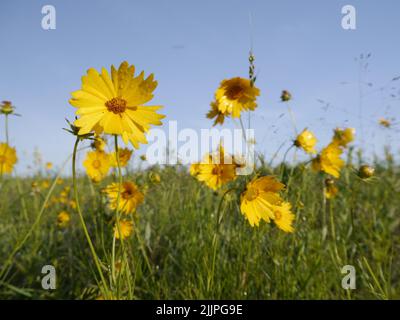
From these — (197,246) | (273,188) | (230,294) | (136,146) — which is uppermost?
(136,146)

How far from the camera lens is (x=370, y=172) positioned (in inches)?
39.4

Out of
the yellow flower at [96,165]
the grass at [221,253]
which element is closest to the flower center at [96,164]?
Result: the yellow flower at [96,165]

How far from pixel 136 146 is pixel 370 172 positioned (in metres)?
0.76

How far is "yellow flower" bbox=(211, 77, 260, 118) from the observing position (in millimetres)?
1181

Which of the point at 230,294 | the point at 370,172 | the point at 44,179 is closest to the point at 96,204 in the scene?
the point at 230,294

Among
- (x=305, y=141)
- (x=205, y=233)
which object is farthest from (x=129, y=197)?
(x=305, y=141)

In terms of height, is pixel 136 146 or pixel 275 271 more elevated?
pixel 136 146

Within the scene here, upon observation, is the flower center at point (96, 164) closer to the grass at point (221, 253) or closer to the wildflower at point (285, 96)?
the grass at point (221, 253)

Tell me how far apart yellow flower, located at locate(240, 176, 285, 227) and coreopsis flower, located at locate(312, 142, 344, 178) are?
617 millimetres

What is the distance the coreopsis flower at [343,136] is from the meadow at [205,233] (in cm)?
1

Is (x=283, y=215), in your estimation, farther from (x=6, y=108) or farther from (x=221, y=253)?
(x=6, y=108)

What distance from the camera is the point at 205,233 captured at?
3.99 feet

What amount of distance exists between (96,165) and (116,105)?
0.99 metres
